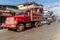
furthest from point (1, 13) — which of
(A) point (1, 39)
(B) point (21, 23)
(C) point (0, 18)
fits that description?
(A) point (1, 39)

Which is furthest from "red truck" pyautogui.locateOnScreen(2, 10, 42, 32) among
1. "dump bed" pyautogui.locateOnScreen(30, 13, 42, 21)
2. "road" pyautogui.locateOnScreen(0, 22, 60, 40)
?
"road" pyautogui.locateOnScreen(0, 22, 60, 40)

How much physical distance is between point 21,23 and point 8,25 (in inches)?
67.3

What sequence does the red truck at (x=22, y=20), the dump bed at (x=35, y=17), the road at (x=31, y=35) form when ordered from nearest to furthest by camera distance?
the road at (x=31, y=35) → the red truck at (x=22, y=20) → the dump bed at (x=35, y=17)

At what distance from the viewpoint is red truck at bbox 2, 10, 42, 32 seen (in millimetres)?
19750

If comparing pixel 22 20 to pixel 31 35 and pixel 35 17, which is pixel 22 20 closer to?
pixel 35 17

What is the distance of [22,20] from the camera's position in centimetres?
2089

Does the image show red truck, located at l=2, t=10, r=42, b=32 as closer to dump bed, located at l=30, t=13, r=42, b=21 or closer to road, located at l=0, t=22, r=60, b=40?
dump bed, located at l=30, t=13, r=42, b=21

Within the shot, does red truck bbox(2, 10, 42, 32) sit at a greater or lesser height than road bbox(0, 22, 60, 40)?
greater

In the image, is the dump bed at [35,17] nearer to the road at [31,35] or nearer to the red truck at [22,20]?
the red truck at [22,20]

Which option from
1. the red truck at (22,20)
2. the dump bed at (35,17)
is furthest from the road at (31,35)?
the dump bed at (35,17)

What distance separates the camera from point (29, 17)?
22906 mm

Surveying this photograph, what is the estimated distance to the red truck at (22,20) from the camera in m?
19.8

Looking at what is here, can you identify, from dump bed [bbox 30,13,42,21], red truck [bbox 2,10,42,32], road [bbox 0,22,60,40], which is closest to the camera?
road [bbox 0,22,60,40]

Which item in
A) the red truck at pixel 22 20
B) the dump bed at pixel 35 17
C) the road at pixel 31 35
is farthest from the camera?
the dump bed at pixel 35 17
